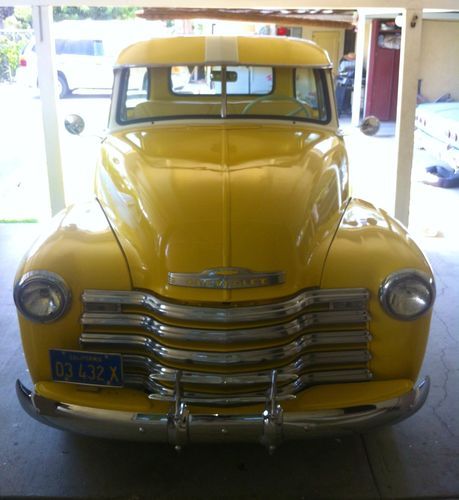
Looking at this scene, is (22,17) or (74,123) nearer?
(74,123)

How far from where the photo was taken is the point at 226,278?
2631mm

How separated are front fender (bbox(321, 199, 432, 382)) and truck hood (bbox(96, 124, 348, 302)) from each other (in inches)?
3.2

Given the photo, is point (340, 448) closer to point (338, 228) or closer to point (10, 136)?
point (338, 228)

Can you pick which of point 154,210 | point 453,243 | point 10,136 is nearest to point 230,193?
point 154,210

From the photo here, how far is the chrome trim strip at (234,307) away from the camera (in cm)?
260

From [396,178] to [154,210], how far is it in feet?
11.5

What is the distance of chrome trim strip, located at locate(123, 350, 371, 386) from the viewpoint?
2611 millimetres

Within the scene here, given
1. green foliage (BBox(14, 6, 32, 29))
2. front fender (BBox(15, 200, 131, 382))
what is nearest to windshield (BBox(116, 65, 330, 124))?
front fender (BBox(15, 200, 131, 382))

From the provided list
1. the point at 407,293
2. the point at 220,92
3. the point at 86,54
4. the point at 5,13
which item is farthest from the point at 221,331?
the point at 5,13

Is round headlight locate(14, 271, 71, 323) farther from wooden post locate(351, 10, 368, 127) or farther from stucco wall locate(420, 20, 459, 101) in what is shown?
stucco wall locate(420, 20, 459, 101)

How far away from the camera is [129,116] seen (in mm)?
4059

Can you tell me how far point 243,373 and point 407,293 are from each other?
2.59 feet

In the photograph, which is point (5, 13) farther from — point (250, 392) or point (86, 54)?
point (250, 392)

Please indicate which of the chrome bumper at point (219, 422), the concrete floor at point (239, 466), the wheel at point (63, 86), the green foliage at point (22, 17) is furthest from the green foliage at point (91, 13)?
the chrome bumper at point (219, 422)
